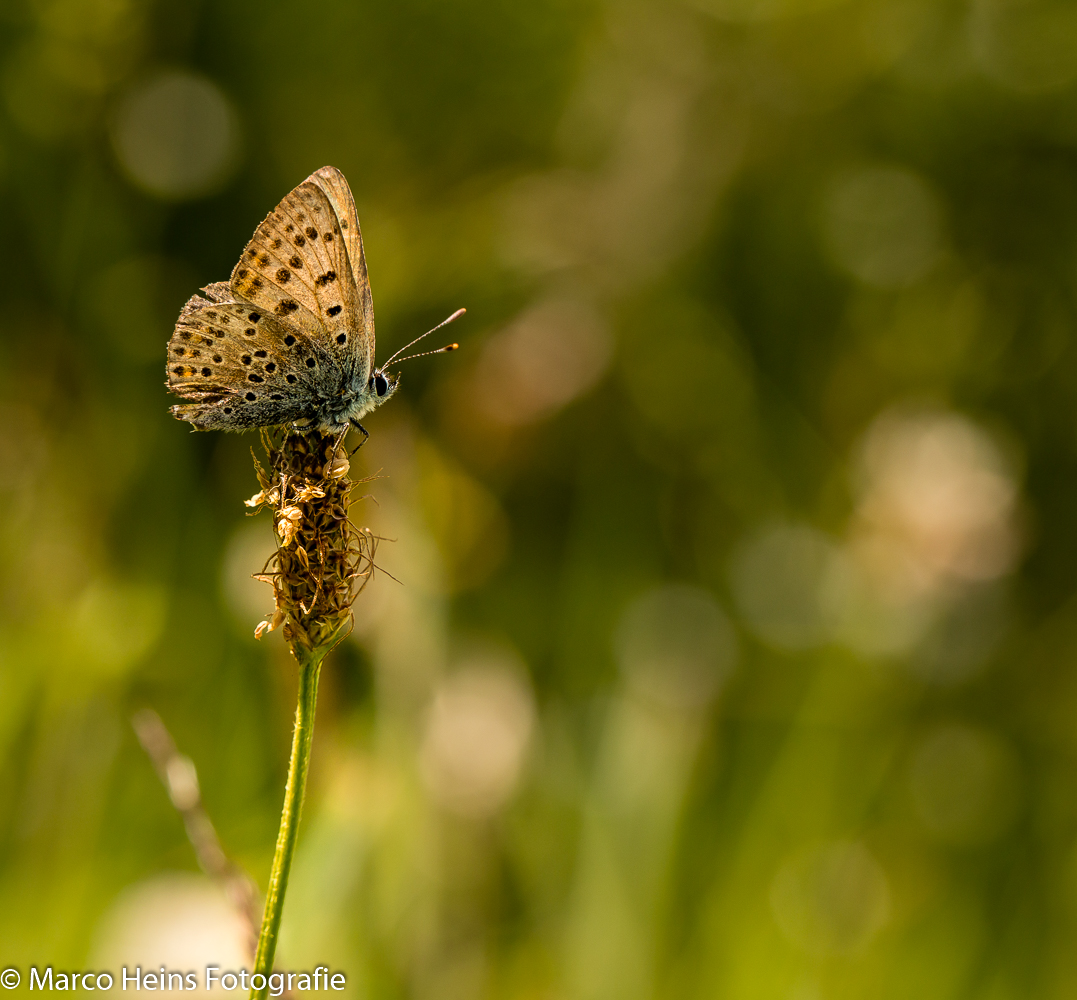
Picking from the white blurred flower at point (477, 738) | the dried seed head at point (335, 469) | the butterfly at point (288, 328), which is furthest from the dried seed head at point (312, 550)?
the white blurred flower at point (477, 738)

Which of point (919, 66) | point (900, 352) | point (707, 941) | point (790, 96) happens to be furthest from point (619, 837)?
point (919, 66)

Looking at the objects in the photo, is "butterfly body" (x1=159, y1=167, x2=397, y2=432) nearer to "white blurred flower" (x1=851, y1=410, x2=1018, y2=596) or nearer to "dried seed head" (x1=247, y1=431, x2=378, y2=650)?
"dried seed head" (x1=247, y1=431, x2=378, y2=650)

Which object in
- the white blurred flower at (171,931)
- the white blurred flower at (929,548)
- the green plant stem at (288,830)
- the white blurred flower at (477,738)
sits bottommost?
the green plant stem at (288,830)

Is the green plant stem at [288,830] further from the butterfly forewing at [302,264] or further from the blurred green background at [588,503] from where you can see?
the blurred green background at [588,503]

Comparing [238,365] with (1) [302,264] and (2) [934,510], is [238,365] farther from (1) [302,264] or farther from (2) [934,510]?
(2) [934,510]

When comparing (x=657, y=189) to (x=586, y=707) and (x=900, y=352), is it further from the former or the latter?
(x=586, y=707)

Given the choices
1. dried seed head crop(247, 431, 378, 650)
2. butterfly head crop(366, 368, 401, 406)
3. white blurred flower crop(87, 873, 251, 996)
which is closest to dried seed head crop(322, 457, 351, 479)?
dried seed head crop(247, 431, 378, 650)

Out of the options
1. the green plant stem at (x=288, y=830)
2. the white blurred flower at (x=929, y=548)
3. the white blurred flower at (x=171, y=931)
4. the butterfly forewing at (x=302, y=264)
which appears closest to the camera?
the green plant stem at (x=288, y=830)
